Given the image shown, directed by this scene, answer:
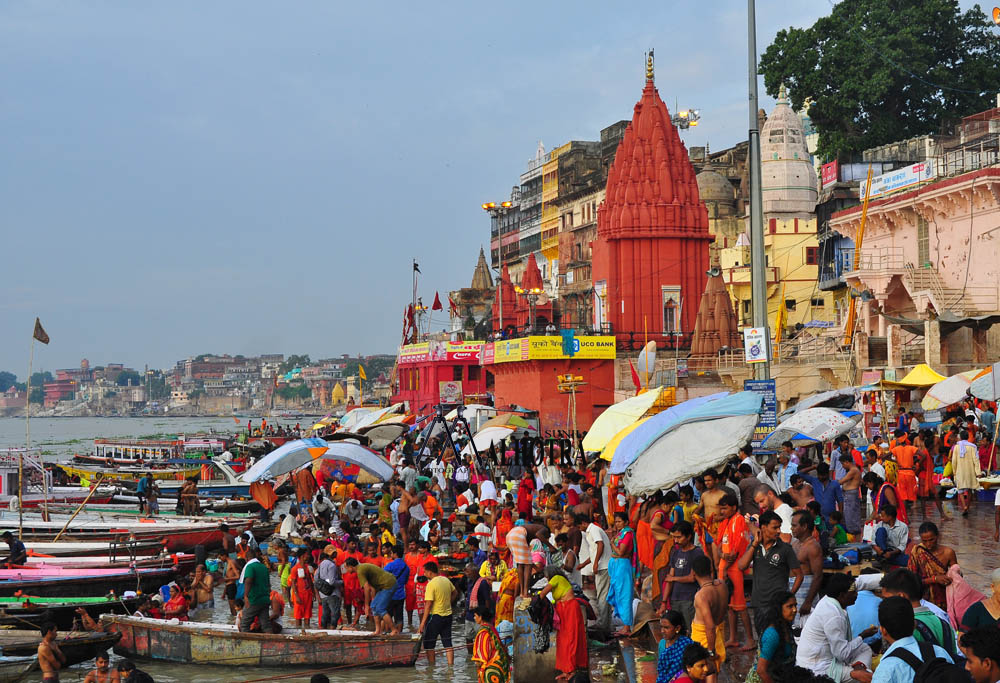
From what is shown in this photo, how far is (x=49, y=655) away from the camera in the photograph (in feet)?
40.0

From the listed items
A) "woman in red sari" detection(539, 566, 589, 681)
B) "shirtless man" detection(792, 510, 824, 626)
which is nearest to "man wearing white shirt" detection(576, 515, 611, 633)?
"woman in red sari" detection(539, 566, 589, 681)

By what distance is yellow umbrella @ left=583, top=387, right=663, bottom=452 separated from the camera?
16.4 metres

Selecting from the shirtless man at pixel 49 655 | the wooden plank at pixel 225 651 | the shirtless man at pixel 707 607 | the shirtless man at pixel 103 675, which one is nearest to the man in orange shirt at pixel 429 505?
the wooden plank at pixel 225 651

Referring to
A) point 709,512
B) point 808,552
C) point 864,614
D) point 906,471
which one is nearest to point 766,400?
point 709,512

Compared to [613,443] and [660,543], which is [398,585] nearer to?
[613,443]

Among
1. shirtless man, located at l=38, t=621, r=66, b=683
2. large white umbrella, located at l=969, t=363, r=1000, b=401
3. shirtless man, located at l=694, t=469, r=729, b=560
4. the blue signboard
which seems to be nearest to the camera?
shirtless man, located at l=694, t=469, r=729, b=560

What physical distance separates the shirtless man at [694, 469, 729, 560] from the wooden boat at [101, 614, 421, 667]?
3447 millimetres

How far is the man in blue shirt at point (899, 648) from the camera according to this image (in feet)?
18.5

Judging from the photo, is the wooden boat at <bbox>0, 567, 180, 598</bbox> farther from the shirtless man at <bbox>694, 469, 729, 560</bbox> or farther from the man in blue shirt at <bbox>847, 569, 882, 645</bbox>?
the man in blue shirt at <bbox>847, 569, 882, 645</bbox>

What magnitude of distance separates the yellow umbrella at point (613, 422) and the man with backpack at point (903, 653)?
10.2 m

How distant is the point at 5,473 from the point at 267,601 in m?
16.8

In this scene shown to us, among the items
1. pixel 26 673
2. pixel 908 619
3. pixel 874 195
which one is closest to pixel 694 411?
pixel 908 619

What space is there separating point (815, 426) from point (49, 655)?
32.0 feet

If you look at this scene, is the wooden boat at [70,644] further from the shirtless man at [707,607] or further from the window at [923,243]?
the window at [923,243]
